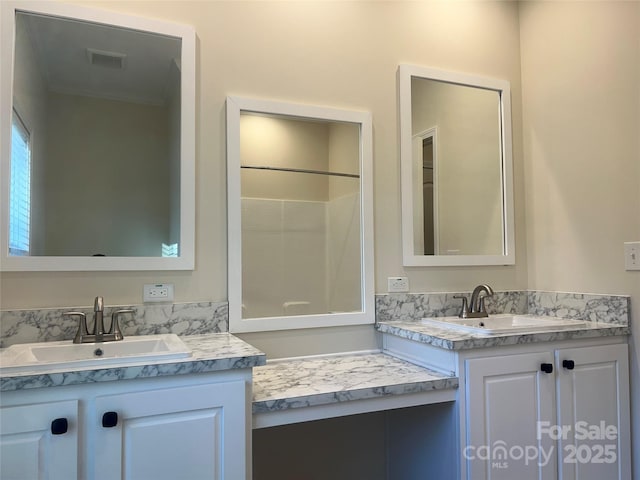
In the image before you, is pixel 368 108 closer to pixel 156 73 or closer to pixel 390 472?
pixel 156 73

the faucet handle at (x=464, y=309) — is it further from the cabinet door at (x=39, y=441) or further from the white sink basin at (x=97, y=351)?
the cabinet door at (x=39, y=441)

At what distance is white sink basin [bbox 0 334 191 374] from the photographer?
1.24m

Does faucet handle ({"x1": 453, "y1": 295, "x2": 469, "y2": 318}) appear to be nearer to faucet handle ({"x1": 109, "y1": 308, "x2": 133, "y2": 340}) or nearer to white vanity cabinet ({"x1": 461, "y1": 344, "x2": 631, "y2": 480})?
white vanity cabinet ({"x1": 461, "y1": 344, "x2": 631, "y2": 480})

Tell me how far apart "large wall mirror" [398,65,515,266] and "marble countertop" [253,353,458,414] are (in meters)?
0.59

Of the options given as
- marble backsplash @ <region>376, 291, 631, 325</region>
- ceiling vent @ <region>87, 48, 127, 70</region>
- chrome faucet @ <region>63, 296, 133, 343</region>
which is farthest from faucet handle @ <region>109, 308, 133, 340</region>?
marble backsplash @ <region>376, 291, 631, 325</region>

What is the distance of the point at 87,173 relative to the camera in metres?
1.69

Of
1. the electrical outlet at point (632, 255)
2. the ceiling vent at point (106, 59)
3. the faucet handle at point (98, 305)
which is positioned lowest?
the faucet handle at point (98, 305)

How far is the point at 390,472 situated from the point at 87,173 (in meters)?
1.92

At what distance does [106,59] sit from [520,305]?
2323 millimetres

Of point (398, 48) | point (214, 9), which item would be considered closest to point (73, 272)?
point (214, 9)

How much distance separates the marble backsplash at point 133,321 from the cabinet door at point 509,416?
3.36ft

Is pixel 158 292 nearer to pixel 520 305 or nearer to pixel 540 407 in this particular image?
pixel 540 407

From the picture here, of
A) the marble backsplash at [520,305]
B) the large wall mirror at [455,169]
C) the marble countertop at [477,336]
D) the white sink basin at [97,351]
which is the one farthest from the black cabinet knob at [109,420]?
the large wall mirror at [455,169]

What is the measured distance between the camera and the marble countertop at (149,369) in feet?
A: 3.69
